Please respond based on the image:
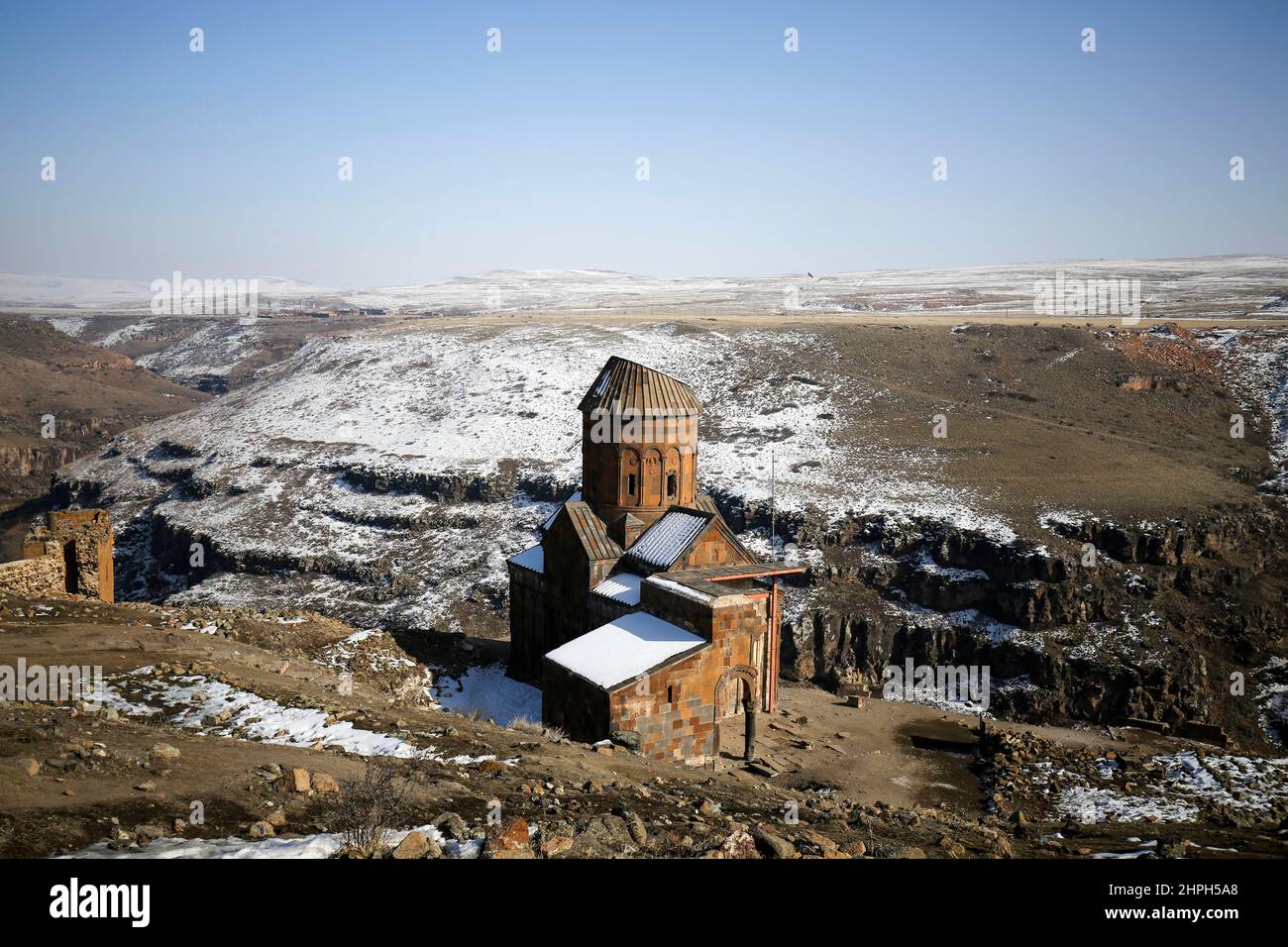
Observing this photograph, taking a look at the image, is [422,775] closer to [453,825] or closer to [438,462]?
[453,825]

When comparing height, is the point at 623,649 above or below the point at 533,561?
below

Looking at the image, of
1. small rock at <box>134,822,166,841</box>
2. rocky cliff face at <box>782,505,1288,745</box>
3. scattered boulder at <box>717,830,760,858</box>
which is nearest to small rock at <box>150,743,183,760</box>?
small rock at <box>134,822,166,841</box>

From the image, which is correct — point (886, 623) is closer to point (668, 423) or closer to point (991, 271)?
point (668, 423)

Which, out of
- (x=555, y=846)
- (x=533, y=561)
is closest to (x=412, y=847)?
(x=555, y=846)

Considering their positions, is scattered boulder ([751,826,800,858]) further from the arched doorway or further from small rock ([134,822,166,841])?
the arched doorway

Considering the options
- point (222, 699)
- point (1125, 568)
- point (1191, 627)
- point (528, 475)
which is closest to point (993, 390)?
point (1125, 568)

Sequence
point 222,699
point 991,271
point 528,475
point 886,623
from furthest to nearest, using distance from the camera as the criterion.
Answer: point 991,271 < point 528,475 < point 886,623 < point 222,699

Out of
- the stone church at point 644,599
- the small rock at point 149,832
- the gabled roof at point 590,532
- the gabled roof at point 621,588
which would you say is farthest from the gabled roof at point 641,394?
the small rock at point 149,832
